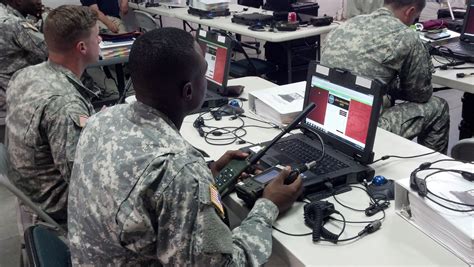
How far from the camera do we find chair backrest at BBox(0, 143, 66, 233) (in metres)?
1.36

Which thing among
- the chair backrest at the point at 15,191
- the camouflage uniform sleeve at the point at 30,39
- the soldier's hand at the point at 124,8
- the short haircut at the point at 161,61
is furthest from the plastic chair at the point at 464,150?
the soldier's hand at the point at 124,8

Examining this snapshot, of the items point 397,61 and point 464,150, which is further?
point 397,61

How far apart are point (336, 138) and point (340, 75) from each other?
214 mm

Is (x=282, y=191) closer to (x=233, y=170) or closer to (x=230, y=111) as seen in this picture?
(x=233, y=170)

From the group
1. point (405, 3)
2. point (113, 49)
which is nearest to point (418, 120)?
point (405, 3)

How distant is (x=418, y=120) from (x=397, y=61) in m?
0.39

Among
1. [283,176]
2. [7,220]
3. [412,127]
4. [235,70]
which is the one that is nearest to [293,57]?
[235,70]

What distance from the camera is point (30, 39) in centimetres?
309

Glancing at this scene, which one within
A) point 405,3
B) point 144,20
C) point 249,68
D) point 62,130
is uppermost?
point 405,3

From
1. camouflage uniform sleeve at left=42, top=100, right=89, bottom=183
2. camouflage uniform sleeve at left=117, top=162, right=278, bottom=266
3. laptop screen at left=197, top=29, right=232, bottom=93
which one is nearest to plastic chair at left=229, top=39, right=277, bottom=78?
laptop screen at left=197, top=29, right=232, bottom=93

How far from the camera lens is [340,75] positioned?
150cm

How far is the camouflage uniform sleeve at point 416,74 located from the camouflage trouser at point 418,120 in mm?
55

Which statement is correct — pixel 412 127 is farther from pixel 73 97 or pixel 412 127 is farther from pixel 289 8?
pixel 289 8

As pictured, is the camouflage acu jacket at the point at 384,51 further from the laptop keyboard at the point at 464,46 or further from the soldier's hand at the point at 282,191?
the soldier's hand at the point at 282,191
